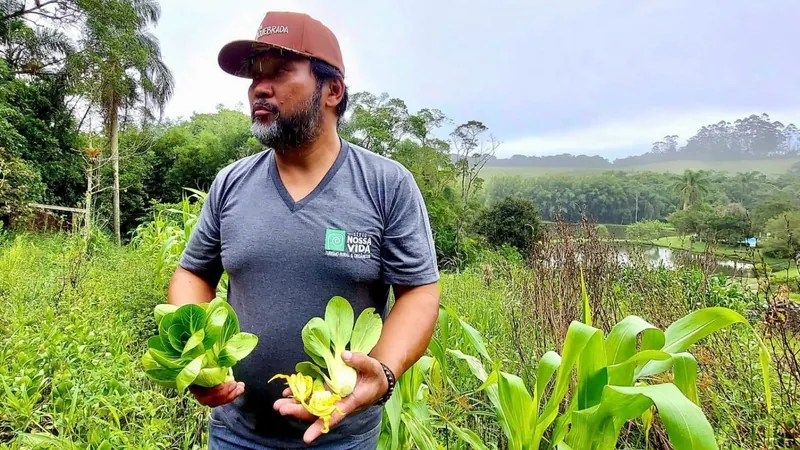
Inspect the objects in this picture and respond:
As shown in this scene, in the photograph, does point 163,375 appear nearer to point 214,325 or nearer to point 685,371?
point 214,325

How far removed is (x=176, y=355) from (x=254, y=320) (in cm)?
27

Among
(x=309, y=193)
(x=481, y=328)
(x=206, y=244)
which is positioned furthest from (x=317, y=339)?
(x=481, y=328)

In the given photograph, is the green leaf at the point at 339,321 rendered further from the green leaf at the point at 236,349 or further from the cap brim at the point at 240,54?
the cap brim at the point at 240,54

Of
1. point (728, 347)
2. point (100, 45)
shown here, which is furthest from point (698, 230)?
point (100, 45)

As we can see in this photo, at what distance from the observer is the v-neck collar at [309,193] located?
3.71 ft

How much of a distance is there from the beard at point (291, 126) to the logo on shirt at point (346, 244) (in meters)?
0.25

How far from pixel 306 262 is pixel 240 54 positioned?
1.83ft

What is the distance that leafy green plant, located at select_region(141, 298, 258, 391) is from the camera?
0.82 meters

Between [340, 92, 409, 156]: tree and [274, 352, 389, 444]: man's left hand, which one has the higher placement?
[340, 92, 409, 156]: tree

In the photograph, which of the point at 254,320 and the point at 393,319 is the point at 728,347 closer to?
the point at 393,319

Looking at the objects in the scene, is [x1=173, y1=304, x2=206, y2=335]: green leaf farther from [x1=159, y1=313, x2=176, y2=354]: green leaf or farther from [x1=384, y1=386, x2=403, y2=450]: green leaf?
[x1=384, y1=386, x2=403, y2=450]: green leaf

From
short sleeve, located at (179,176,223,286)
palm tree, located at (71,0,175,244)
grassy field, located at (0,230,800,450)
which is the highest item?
palm tree, located at (71,0,175,244)

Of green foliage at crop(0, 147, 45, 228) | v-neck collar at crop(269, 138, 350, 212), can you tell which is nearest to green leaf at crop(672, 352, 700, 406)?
v-neck collar at crop(269, 138, 350, 212)

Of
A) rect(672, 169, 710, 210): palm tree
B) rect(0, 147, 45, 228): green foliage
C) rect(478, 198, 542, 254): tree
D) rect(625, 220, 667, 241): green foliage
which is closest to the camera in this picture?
rect(625, 220, 667, 241): green foliage
